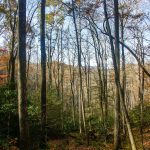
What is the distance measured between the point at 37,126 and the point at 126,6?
42.8 ft

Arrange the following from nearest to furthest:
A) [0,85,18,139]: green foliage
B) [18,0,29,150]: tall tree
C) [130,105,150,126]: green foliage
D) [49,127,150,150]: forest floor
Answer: [18,0,29,150]: tall tree < [0,85,18,139]: green foliage < [49,127,150,150]: forest floor < [130,105,150,126]: green foliage

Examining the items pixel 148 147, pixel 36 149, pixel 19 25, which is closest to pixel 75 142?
pixel 148 147

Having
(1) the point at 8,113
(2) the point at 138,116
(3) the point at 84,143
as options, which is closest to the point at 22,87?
(1) the point at 8,113

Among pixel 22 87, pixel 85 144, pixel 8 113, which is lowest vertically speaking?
pixel 85 144

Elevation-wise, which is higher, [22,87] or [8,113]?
[22,87]

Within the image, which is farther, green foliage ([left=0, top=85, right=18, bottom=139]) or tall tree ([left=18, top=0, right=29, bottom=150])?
green foliage ([left=0, top=85, right=18, bottom=139])

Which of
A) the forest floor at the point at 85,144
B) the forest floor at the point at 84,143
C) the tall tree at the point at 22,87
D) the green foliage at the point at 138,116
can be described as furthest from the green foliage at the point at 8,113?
the green foliage at the point at 138,116

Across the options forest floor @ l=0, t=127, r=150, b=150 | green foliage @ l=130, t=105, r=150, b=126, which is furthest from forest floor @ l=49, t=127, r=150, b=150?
green foliage @ l=130, t=105, r=150, b=126

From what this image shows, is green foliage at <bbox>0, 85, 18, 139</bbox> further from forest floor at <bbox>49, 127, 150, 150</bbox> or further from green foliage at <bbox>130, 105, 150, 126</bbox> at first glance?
green foliage at <bbox>130, 105, 150, 126</bbox>

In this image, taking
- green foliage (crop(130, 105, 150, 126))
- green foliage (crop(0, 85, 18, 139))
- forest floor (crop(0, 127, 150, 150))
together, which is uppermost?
green foliage (crop(0, 85, 18, 139))

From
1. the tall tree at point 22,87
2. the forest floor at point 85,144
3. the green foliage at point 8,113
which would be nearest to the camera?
the tall tree at point 22,87

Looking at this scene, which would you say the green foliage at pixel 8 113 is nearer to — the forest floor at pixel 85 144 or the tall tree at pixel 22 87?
the forest floor at pixel 85 144

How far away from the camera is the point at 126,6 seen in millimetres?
23016

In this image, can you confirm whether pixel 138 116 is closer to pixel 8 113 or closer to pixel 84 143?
pixel 84 143
